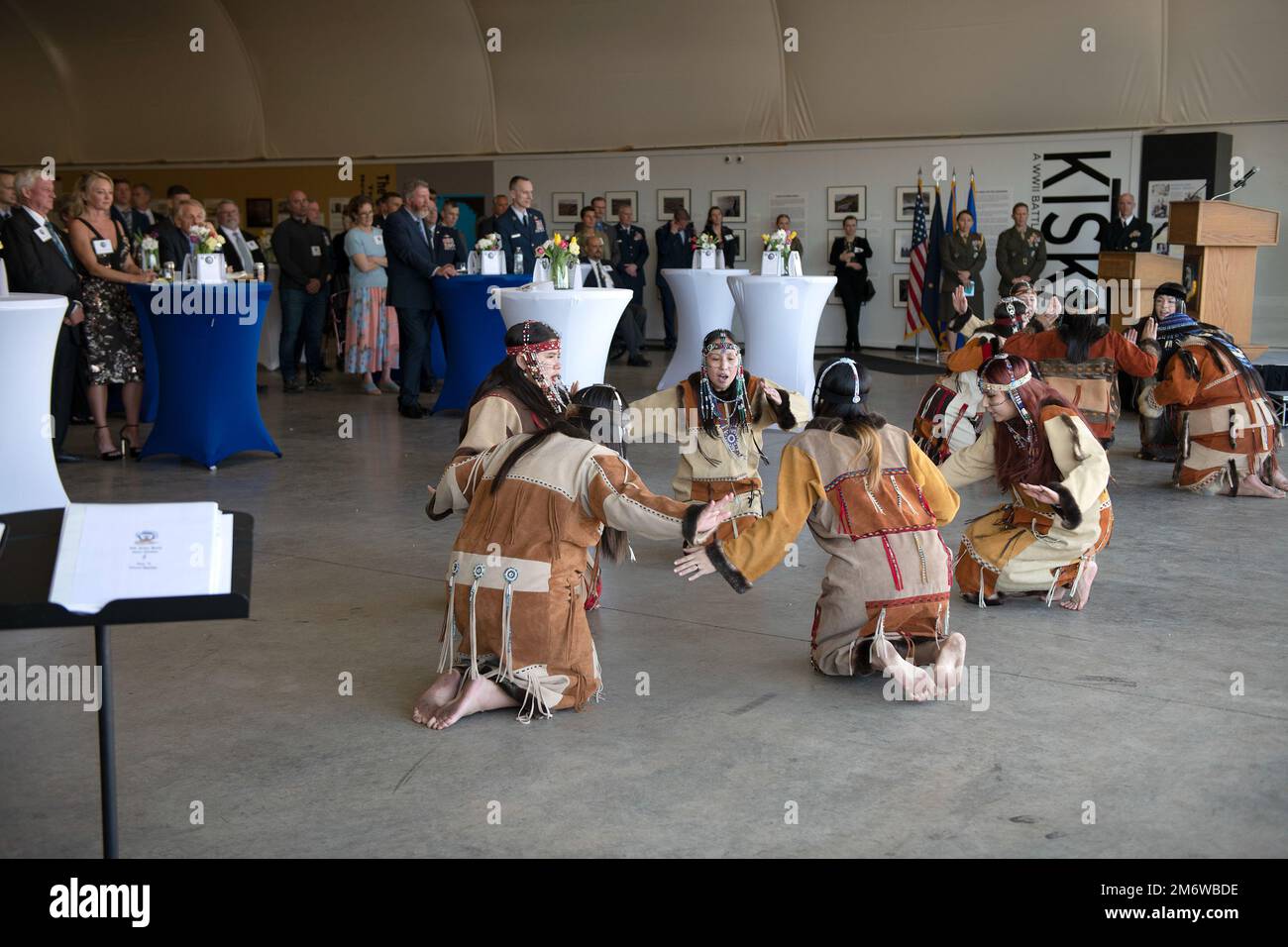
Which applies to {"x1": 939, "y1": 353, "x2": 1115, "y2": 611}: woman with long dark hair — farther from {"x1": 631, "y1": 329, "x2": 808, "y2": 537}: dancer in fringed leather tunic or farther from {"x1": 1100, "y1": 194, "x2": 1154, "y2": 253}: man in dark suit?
{"x1": 1100, "y1": 194, "x2": 1154, "y2": 253}: man in dark suit

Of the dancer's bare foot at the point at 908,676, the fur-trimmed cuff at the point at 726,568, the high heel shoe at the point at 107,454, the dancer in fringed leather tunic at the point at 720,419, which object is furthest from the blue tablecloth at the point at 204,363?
the dancer's bare foot at the point at 908,676

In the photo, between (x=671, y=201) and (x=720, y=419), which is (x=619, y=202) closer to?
(x=671, y=201)

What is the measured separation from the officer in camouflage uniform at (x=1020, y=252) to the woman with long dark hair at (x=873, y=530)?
1029 centimetres

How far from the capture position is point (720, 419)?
5.44m

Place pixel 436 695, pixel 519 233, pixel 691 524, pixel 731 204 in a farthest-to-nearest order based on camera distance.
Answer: pixel 731 204 < pixel 519 233 < pixel 436 695 < pixel 691 524

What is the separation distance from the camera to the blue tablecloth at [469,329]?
9266 millimetres

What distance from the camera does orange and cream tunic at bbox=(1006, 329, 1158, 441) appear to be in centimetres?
693

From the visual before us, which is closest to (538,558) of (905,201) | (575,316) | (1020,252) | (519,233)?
(575,316)

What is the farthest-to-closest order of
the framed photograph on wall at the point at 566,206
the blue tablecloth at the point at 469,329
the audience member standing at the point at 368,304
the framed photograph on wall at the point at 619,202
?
the framed photograph on wall at the point at 566,206, the framed photograph on wall at the point at 619,202, the audience member standing at the point at 368,304, the blue tablecloth at the point at 469,329

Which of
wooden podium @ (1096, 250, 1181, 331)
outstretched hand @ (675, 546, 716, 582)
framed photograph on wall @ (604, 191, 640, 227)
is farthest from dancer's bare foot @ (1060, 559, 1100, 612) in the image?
framed photograph on wall @ (604, 191, 640, 227)

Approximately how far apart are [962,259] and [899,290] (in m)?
1.32

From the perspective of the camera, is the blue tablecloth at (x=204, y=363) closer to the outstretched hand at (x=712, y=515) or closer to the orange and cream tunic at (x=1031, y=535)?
the orange and cream tunic at (x=1031, y=535)

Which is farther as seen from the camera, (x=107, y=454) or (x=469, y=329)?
(x=469, y=329)
